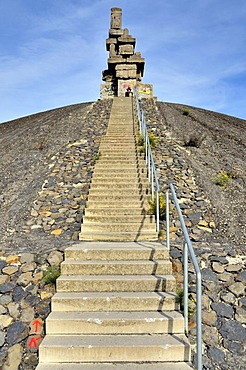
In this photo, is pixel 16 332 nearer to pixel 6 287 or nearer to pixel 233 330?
pixel 6 287

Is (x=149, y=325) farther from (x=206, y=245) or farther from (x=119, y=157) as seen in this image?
(x=119, y=157)

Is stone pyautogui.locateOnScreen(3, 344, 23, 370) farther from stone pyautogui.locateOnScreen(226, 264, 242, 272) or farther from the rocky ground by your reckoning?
stone pyautogui.locateOnScreen(226, 264, 242, 272)

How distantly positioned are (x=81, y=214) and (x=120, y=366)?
13.2 feet

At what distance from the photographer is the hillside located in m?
6.64

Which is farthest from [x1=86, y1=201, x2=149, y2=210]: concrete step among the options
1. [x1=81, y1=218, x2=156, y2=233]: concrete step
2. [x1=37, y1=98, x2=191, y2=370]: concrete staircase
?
[x1=81, y1=218, x2=156, y2=233]: concrete step

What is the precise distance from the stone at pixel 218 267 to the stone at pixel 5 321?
3.28 meters

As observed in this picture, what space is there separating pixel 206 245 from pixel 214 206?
1815 mm

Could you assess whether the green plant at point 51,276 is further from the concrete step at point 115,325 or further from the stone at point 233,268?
the stone at point 233,268

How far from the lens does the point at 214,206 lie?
7.45 m

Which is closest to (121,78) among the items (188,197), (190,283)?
(188,197)

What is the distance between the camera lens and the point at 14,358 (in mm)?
3771

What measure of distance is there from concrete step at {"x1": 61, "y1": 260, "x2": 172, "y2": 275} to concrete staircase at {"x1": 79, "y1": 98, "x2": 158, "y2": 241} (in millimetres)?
1140

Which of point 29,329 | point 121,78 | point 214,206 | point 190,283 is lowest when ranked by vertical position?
point 29,329

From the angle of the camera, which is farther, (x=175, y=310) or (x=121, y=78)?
(x=121, y=78)
